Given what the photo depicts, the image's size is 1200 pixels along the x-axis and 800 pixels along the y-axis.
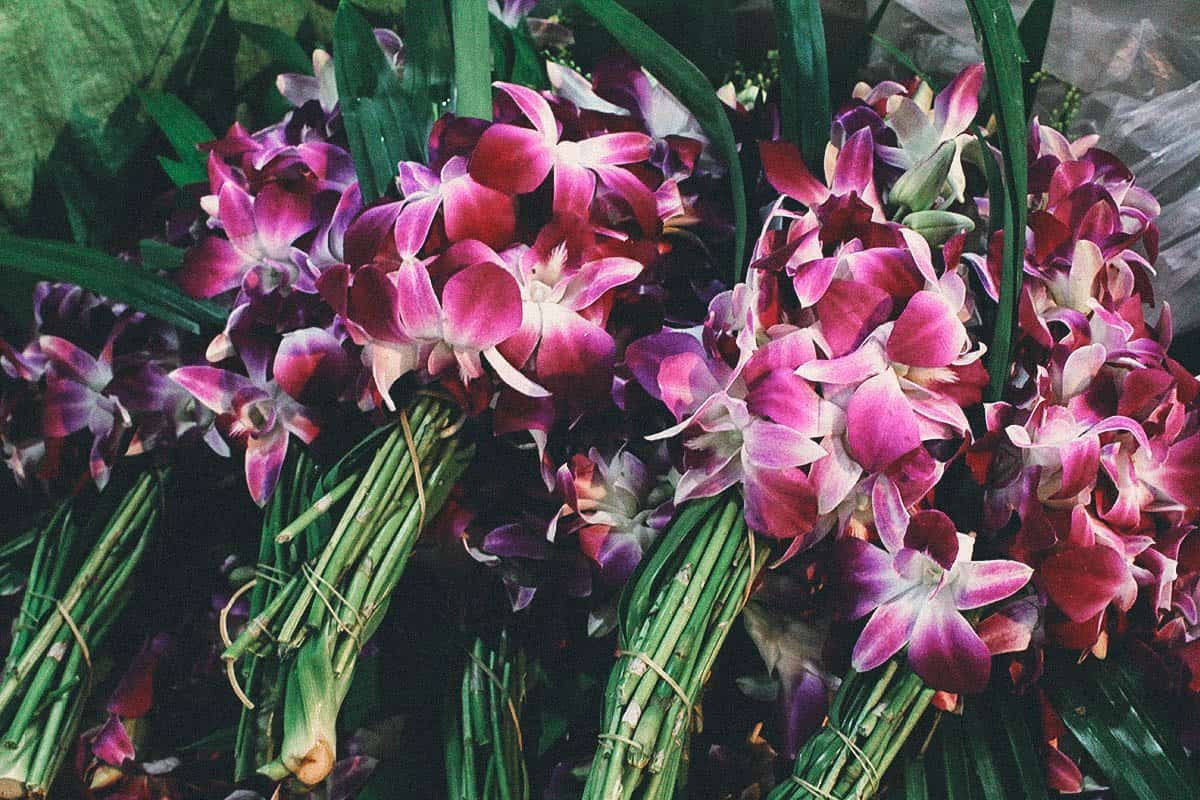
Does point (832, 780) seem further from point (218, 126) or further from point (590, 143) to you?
point (218, 126)

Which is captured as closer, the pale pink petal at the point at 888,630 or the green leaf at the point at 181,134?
the pale pink petal at the point at 888,630

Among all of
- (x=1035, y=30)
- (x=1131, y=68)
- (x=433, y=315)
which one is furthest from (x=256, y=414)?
(x=1131, y=68)

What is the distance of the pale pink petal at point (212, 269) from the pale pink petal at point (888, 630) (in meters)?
0.33

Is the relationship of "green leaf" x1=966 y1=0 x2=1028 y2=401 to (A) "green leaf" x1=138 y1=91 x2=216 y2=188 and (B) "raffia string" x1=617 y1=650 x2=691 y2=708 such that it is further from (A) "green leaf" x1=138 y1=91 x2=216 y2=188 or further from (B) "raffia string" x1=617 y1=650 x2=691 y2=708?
(A) "green leaf" x1=138 y1=91 x2=216 y2=188

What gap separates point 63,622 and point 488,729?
220 millimetres

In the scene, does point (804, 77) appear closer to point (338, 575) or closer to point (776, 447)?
point (776, 447)

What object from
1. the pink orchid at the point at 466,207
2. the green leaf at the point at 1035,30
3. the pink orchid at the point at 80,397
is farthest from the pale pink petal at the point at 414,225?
the green leaf at the point at 1035,30

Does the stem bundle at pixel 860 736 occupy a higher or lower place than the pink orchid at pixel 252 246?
lower

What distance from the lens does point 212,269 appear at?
0.50 metres

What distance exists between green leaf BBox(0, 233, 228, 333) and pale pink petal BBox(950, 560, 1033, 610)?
37cm

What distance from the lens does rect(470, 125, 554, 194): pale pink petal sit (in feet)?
1.42

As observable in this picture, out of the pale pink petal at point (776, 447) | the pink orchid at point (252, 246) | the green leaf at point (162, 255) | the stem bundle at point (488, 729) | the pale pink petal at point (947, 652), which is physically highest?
the pink orchid at point (252, 246)

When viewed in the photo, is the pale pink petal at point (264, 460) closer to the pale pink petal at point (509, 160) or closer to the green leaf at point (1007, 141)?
the pale pink petal at point (509, 160)

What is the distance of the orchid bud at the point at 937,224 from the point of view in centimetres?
44
